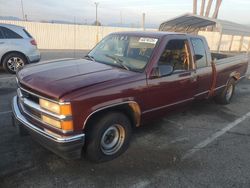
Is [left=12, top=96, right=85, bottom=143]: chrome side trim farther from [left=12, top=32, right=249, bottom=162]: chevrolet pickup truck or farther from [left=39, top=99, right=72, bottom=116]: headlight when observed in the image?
[left=39, top=99, right=72, bottom=116]: headlight

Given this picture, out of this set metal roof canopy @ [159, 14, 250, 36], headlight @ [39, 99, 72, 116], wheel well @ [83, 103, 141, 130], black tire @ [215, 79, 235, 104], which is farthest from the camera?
metal roof canopy @ [159, 14, 250, 36]

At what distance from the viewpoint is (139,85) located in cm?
376

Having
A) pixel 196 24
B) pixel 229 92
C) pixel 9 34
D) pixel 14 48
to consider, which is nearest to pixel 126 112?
pixel 229 92

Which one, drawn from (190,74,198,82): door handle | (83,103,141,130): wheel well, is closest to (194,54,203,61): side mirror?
(190,74,198,82): door handle

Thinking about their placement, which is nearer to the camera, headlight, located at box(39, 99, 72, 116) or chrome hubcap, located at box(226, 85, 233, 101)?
headlight, located at box(39, 99, 72, 116)

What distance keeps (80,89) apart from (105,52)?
1.74 metres

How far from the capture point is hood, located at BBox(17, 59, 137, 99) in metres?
3.14

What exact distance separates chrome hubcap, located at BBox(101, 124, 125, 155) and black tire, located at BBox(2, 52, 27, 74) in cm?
684

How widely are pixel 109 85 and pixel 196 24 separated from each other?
63.1ft

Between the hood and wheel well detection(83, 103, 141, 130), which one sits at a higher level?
the hood

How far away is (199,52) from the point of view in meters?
5.27

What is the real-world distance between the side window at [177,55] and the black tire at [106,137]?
120 cm

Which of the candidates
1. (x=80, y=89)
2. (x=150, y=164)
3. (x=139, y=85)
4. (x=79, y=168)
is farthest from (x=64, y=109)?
(x=150, y=164)

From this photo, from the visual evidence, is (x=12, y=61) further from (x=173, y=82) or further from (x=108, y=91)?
(x=108, y=91)
